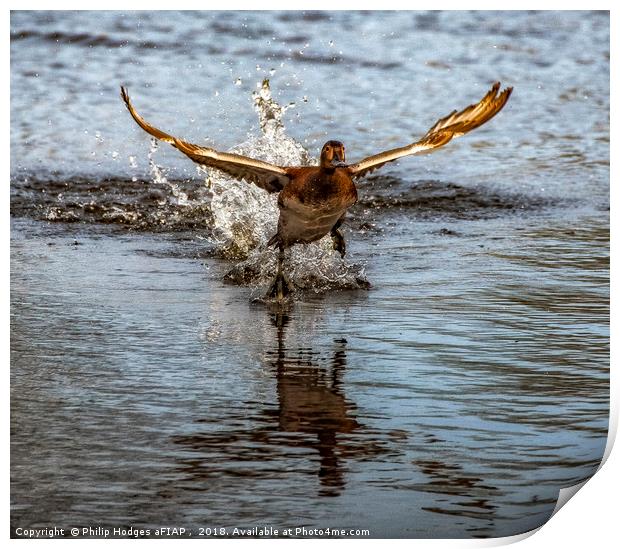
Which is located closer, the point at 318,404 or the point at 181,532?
the point at 181,532

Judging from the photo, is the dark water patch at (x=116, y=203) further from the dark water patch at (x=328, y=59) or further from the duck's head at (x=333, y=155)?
the duck's head at (x=333, y=155)

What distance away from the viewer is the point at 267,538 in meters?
4.99

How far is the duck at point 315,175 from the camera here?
26.4 ft

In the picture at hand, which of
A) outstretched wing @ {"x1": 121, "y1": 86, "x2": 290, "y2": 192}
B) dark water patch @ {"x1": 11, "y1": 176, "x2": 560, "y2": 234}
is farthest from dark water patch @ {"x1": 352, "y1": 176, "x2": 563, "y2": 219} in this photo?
outstretched wing @ {"x1": 121, "y1": 86, "x2": 290, "y2": 192}

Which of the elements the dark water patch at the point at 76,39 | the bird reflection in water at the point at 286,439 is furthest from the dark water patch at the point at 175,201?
the bird reflection in water at the point at 286,439

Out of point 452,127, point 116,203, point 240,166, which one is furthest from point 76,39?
point 452,127

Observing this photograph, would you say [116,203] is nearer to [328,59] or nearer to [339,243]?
[339,243]

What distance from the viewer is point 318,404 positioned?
648cm

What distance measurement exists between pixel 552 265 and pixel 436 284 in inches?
44.3

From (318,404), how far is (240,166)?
260 cm

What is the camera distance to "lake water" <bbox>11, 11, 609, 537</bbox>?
550cm

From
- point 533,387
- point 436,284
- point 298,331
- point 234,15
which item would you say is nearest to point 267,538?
point 533,387

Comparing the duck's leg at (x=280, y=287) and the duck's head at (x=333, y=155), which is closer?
the duck's head at (x=333, y=155)

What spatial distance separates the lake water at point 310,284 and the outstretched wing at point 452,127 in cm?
95
